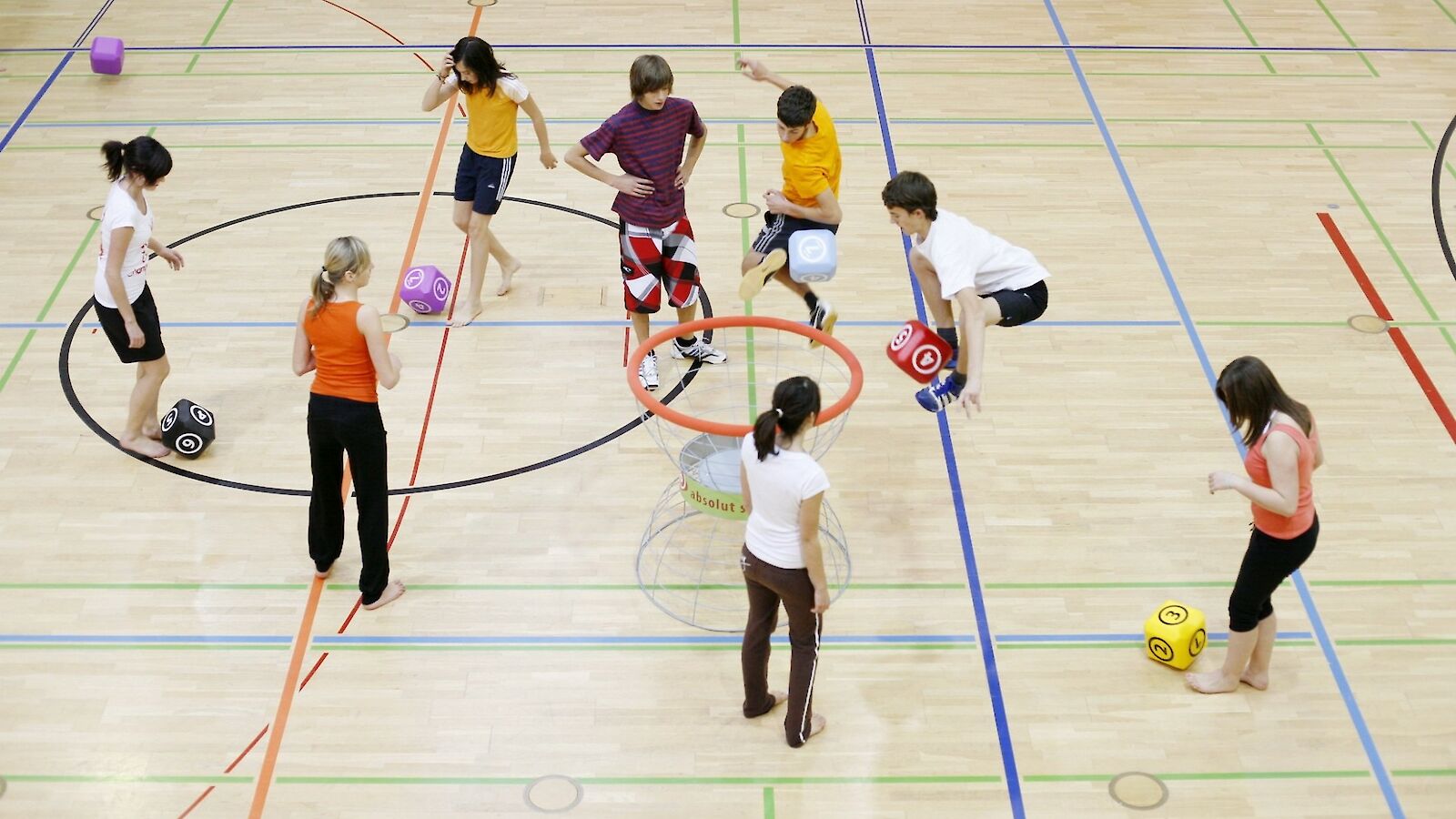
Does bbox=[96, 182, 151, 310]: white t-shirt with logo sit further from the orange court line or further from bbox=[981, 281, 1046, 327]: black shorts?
bbox=[981, 281, 1046, 327]: black shorts

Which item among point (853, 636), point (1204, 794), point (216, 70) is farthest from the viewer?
point (216, 70)

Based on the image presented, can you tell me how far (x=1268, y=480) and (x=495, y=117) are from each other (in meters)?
4.44

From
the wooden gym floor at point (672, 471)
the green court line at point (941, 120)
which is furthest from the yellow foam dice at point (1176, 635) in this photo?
the green court line at point (941, 120)

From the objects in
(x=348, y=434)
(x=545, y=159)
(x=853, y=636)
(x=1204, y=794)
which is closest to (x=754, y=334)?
(x=545, y=159)

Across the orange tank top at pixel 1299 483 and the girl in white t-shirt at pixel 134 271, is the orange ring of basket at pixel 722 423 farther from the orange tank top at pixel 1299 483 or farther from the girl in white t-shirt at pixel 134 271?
the girl in white t-shirt at pixel 134 271

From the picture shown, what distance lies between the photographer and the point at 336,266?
5355mm

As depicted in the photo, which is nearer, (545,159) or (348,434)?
(348,434)

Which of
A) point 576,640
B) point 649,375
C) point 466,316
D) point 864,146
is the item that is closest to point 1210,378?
point 649,375

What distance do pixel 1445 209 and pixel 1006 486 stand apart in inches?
171

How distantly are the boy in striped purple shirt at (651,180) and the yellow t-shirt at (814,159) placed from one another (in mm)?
490

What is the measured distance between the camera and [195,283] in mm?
8289

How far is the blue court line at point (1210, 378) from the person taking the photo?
5.37 m

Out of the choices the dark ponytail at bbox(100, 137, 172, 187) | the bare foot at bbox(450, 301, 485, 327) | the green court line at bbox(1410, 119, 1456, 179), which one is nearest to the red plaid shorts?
the bare foot at bbox(450, 301, 485, 327)

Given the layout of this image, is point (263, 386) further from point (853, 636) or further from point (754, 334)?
point (853, 636)
